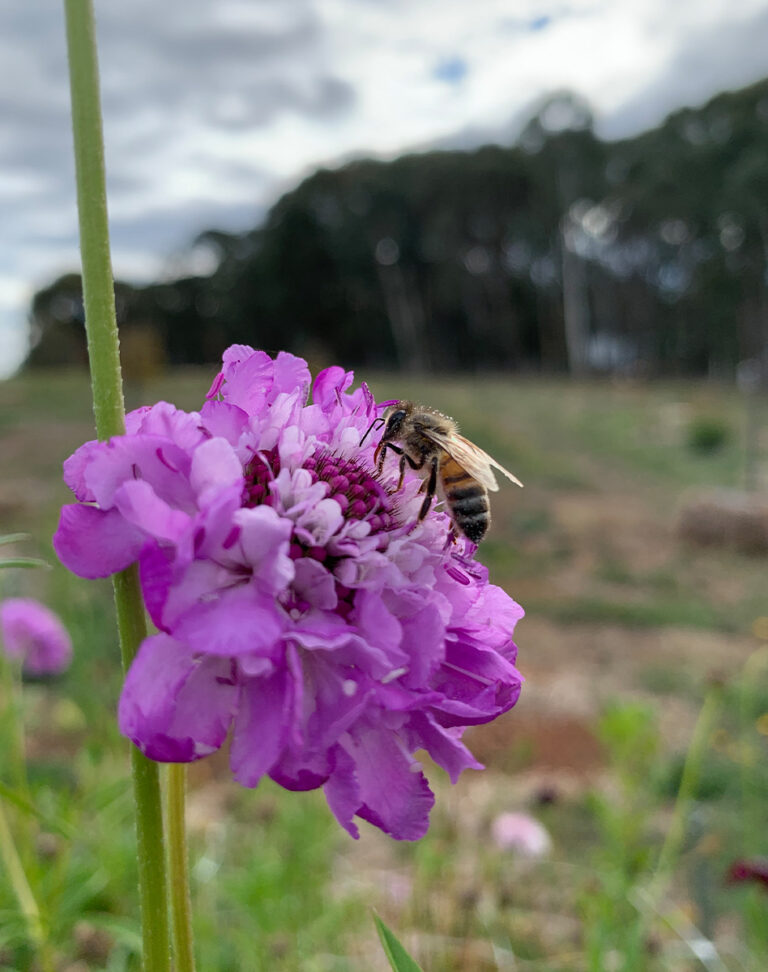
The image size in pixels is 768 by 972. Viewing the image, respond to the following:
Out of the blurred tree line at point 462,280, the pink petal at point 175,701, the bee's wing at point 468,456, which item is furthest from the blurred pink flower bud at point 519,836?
the blurred tree line at point 462,280

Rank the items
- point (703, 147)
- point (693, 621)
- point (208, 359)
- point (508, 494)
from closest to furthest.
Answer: point (693, 621), point (508, 494), point (703, 147), point (208, 359)

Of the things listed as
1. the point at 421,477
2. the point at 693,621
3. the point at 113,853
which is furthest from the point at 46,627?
the point at 693,621

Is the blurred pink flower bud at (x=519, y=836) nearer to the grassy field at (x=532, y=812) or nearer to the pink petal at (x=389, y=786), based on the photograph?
the grassy field at (x=532, y=812)

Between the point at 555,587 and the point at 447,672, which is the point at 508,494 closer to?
the point at 555,587

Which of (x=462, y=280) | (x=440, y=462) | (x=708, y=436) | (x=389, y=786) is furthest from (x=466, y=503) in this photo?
(x=462, y=280)

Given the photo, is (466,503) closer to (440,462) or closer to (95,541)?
(440,462)
